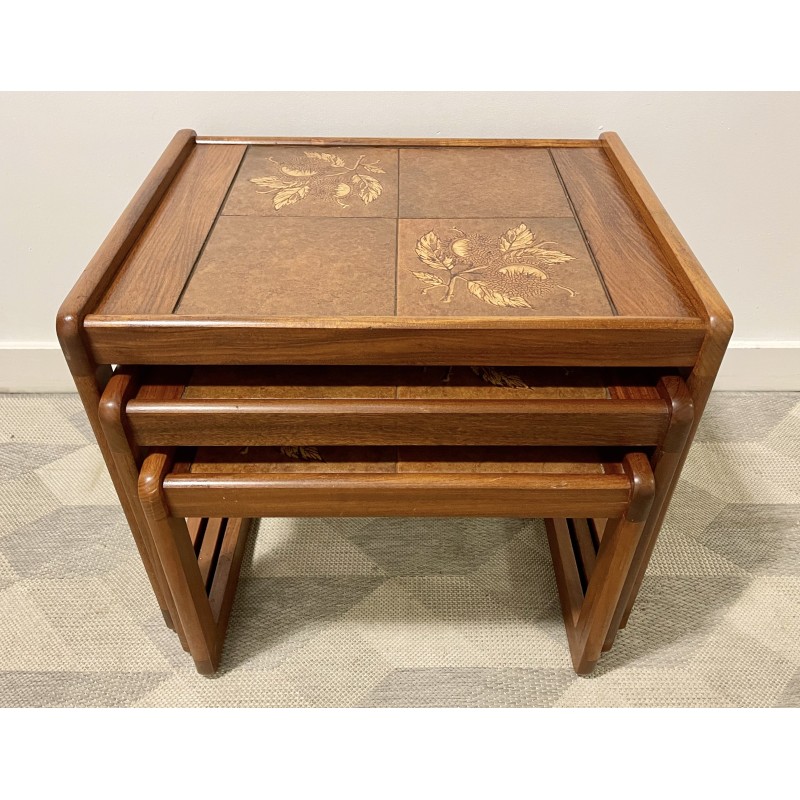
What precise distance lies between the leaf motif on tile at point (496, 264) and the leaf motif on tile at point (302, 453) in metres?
0.22

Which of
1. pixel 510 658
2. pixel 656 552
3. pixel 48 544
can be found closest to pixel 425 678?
pixel 510 658

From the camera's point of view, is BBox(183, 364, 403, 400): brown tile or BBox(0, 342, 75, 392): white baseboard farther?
BBox(0, 342, 75, 392): white baseboard

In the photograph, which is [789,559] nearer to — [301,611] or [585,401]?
[585,401]

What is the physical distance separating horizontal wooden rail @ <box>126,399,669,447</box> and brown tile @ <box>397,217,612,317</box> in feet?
0.33

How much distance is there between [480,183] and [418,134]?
223 millimetres

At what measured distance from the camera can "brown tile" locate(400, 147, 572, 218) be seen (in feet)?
3.10

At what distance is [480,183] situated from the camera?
101 cm

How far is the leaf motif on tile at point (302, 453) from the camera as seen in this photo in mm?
812

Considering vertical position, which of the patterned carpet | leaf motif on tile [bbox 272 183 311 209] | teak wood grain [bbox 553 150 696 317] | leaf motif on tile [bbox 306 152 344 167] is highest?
teak wood grain [bbox 553 150 696 317]

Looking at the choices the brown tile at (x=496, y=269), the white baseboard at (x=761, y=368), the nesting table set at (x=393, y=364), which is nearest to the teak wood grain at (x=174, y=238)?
the nesting table set at (x=393, y=364)

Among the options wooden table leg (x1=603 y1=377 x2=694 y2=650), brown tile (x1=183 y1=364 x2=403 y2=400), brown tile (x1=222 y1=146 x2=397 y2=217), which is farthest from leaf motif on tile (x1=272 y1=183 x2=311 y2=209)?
wooden table leg (x1=603 y1=377 x2=694 y2=650)

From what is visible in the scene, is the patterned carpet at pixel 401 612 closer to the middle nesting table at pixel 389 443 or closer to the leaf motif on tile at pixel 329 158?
the middle nesting table at pixel 389 443

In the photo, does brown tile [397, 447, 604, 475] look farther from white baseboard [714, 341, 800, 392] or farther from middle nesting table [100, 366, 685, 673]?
white baseboard [714, 341, 800, 392]

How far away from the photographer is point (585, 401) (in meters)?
0.75
